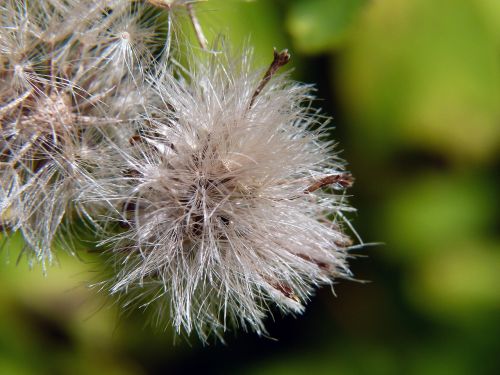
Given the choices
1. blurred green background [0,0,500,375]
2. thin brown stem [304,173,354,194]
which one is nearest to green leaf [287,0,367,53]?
blurred green background [0,0,500,375]

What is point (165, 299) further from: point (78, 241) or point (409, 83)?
point (409, 83)

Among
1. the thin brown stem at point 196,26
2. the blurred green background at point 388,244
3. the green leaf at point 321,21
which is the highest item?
the green leaf at point 321,21

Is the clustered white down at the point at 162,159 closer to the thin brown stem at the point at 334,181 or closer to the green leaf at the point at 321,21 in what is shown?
the thin brown stem at the point at 334,181

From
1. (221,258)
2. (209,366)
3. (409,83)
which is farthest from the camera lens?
(209,366)

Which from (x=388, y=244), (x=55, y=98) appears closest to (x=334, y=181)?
(x=55, y=98)

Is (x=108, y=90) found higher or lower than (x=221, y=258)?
higher

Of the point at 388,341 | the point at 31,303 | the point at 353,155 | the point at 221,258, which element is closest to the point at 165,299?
the point at 221,258

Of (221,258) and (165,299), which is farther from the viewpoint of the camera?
(165,299)

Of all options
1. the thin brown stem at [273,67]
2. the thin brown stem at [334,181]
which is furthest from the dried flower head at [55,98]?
the thin brown stem at [334,181]
